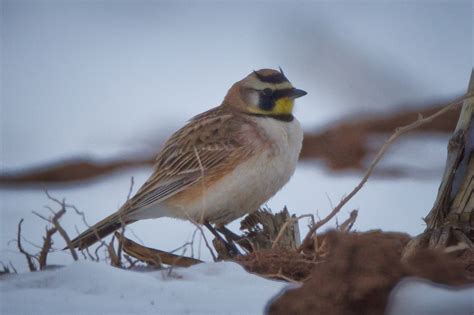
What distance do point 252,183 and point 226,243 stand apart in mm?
457

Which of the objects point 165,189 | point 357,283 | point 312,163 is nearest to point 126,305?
point 357,283

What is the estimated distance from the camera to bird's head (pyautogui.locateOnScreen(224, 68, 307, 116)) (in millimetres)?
6949

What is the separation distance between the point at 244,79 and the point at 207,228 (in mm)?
1266

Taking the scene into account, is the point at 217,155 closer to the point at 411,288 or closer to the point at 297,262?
the point at 297,262

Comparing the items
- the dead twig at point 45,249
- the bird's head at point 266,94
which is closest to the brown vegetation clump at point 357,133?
the dead twig at point 45,249

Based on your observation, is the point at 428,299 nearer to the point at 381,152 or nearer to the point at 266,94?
the point at 381,152

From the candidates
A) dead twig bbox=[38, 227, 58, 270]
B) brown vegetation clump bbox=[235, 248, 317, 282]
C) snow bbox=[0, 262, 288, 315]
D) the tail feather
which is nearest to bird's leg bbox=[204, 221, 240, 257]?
the tail feather

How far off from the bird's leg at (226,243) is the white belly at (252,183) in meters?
0.09

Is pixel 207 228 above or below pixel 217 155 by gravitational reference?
below

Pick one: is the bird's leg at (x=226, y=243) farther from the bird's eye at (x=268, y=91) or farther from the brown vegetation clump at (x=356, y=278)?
the brown vegetation clump at (x=356, y=278)

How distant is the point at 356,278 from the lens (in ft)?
12.1

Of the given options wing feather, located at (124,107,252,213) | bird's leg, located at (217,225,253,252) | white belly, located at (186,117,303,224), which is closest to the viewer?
bird's leg, located at (217,225,253,252)

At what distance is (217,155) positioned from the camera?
22.0ft

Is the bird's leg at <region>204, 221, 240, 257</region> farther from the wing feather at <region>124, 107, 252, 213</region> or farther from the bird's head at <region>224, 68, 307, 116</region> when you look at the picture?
the bird's head at <region>224, 68, 307, 116</region>
